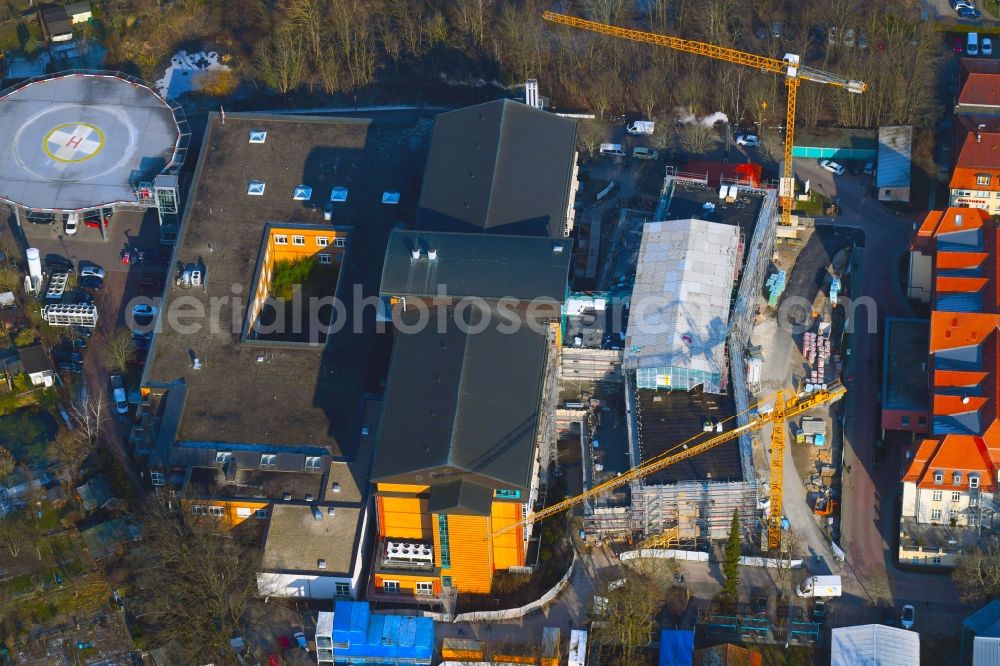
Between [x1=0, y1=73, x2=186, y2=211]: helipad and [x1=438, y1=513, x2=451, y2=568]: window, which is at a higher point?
[x1=0, y1=73, x2=186, y2=211]: helipad

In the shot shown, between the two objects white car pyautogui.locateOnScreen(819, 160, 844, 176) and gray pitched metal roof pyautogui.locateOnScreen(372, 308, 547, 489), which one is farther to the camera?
white car pyautogui.locateOnScreen(819, 160, 844, 176)

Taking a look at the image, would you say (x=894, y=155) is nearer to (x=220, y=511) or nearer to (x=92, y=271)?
(x=220, y=511)

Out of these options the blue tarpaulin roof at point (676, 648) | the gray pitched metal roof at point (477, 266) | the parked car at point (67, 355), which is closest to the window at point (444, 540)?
the blue tarpaulin roof at point (676, 648)

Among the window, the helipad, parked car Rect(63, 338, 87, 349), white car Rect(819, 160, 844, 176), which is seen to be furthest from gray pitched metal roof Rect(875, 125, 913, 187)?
parked car Rect(63, 338, 87, 349)

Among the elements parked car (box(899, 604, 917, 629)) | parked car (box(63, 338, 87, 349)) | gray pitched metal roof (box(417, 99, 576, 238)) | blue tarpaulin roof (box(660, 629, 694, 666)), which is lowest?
parked car (box(899, 604, 917, 629))

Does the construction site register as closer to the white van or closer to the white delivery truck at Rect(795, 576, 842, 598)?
the white delivery truck at Rect(795, 576, 842, 598)

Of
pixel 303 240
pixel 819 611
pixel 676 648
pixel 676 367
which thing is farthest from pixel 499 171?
pixel 819 611
